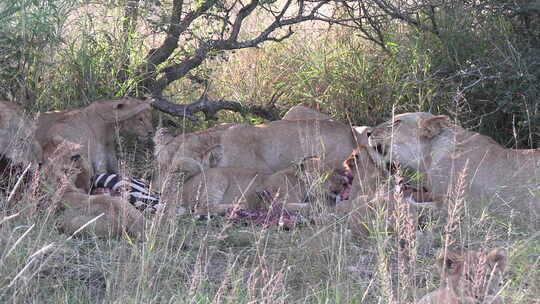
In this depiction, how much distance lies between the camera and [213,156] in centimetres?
818

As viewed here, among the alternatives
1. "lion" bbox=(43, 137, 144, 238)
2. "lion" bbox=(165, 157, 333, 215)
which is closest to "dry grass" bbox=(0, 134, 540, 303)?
"lion" bbox=(43, 137, 144, 238)

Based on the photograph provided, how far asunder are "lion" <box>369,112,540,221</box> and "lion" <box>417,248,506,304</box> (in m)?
2.81

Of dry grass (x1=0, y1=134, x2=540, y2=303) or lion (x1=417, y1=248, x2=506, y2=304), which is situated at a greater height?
lion (x1=417, y1=248, x2=506, y2=304)

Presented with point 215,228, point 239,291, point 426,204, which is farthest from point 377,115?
point 239,291

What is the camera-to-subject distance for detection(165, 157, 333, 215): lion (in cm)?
743

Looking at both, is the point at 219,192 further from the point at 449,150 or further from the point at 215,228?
the point at 449,150

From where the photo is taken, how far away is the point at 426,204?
6.75 meters

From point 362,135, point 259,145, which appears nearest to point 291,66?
point 259,145

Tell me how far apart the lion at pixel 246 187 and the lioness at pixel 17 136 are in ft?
4.27

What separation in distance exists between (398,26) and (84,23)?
3469 mm

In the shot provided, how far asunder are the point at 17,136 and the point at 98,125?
172 centimetres

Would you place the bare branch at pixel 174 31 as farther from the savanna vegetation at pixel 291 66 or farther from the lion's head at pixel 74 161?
the lion's head at pixel 74 161

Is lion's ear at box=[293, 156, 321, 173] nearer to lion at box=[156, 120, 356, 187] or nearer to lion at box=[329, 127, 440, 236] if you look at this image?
lion at box=[329, 127, 440, 236]

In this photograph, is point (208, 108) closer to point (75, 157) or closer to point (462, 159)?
point (75, 157)
